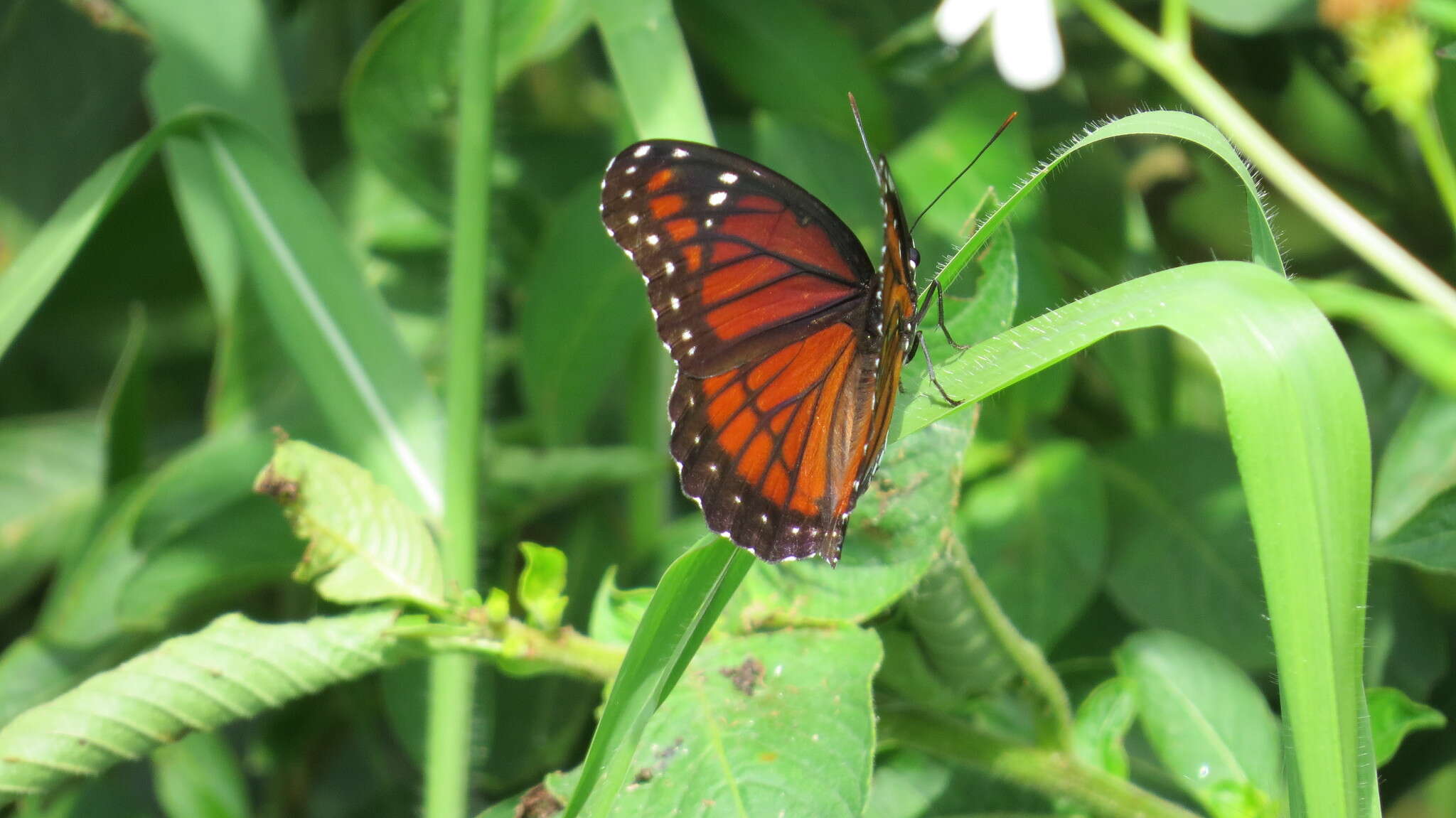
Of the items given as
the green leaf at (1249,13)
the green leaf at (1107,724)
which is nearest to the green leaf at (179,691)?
the green leaf at (1107,724)

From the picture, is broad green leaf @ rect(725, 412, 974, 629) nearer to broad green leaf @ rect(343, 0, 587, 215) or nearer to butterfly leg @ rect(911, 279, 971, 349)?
butterfly leg @ rect(911, 279, 971, 349)

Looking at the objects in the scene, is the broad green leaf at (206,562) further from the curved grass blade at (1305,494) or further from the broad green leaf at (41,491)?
the curved grass blade at (1305,494)

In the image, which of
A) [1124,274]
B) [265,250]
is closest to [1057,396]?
[1124,274]

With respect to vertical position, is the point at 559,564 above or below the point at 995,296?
below

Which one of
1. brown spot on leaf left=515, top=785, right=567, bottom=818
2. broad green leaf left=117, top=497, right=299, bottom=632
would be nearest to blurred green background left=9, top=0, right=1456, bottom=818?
broad green leaf left=117, top=497, right=299, bottom=632

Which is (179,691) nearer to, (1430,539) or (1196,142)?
(1196,142)

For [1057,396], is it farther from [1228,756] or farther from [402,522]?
[402,522]
